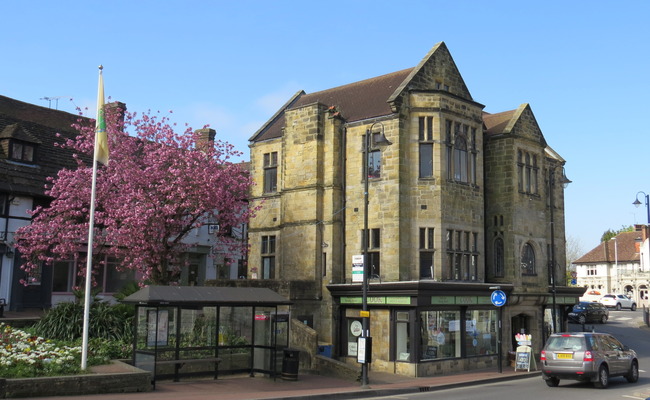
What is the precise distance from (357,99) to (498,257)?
9163mm

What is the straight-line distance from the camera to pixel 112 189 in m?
26.4

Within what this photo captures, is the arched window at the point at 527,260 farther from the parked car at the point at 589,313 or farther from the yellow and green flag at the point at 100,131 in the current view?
the yellow and green flag at the point at 100,131

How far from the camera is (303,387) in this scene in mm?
19297

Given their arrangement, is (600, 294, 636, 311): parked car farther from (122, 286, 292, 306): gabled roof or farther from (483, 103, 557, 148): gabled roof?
(122, 286, 292, 306): gabled roof

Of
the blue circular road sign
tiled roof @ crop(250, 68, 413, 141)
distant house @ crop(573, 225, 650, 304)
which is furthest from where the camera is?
distant house @ crop(573, 225, 650, 304)

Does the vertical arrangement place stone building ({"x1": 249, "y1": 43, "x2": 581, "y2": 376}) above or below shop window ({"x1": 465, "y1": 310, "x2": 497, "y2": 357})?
above

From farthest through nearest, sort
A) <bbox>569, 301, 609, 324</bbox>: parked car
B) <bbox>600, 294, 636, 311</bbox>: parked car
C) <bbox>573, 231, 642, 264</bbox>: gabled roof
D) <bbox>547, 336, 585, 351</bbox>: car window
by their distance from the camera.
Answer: <bbox>573, 231, 642, 264</bbox>: gabled roof, <bbox>600, 294, 636, 311</bbox>: parked car, <bbox>569, 301, 609, 324</bbox>: parked car, <bbox>547, 336, 585, 351</bbox>: car window

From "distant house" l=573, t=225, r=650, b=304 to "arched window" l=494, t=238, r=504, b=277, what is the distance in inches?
2237

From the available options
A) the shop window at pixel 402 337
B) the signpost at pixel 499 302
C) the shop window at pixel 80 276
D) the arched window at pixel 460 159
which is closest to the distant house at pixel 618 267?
the signpost at pixel 499 302

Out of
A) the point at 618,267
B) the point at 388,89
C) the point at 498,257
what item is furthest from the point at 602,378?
the point at 618,267

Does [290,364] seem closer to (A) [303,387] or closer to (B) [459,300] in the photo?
(A) [303,387]

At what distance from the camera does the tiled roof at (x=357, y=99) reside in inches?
1080

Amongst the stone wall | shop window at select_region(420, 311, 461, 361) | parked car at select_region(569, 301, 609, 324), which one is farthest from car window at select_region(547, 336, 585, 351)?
parked car at select_region(569, 301, 609, 324)

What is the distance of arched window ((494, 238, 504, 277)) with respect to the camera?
93.1 ft
